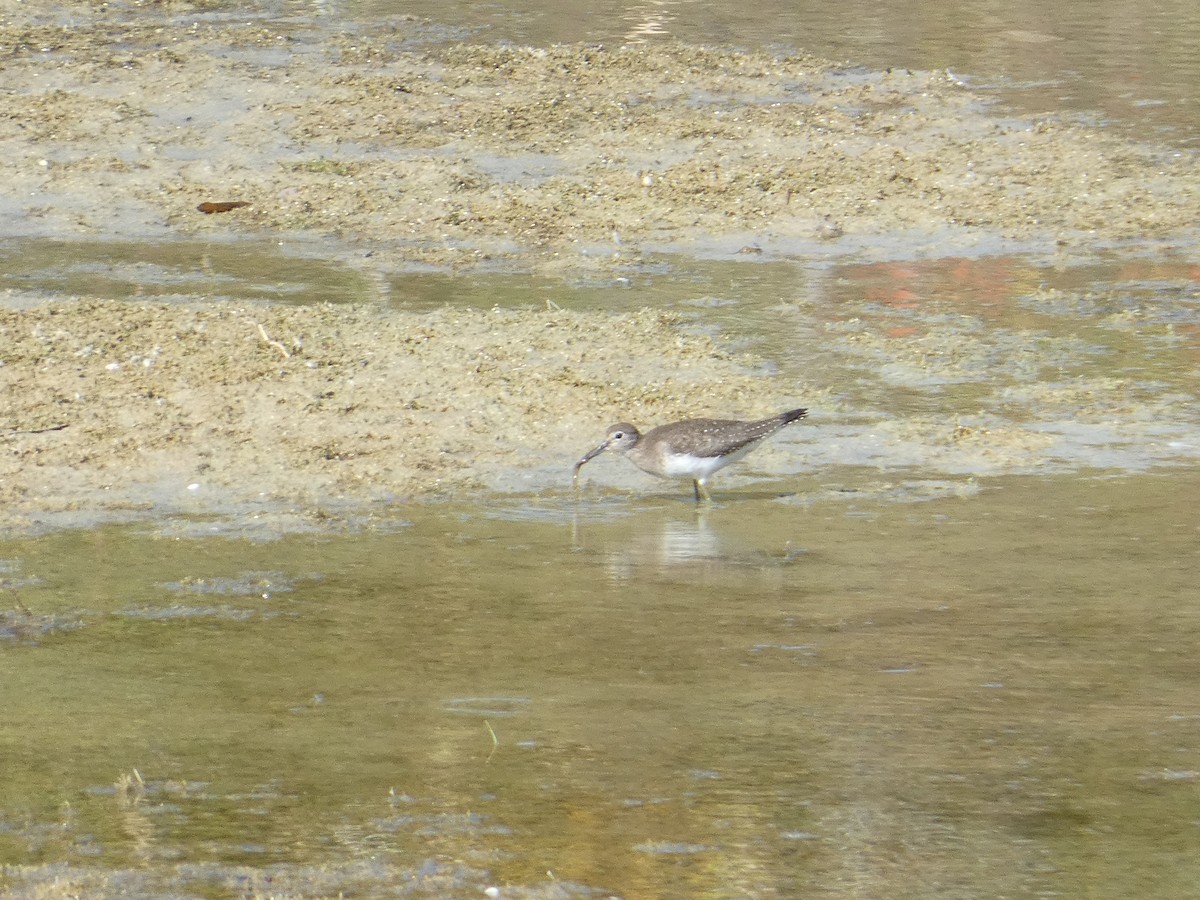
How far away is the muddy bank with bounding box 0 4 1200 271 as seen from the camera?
13422 millimetres

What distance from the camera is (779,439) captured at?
30.9ft

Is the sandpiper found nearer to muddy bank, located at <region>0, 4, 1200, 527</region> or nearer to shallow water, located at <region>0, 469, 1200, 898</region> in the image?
shallow water, located at <region>0, 469, 1200, 898</region>

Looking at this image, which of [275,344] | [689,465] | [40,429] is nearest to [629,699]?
[689,465]

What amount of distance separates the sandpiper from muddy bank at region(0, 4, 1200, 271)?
12.5 feet

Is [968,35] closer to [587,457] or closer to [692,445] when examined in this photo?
[587,457]

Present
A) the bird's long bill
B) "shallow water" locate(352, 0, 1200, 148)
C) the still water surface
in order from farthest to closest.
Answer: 1. "shallow water" locate(352, 0, 1200, 148)
2. the bird's long bill
3. the still water surface

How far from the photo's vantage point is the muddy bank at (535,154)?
1342cm

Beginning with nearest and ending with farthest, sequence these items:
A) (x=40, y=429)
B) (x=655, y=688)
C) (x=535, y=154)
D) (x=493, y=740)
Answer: (x=493, y=740) → (x=655, y=688) → (x=40, y=429) → (x=535, y=154)

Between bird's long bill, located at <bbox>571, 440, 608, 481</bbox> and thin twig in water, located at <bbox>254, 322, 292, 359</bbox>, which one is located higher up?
thin twig in water, located at <bbox>254, 322, 292, 359</bbox>

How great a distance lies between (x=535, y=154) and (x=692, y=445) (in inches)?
268

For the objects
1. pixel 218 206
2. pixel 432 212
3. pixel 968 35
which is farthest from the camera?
pixel 968 35

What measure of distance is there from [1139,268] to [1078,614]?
6024 millimetres

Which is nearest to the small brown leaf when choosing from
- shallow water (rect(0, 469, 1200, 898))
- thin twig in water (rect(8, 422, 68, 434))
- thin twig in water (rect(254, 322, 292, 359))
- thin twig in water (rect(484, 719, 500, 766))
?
thin twig in water (rect(254, 322, 292, 359))

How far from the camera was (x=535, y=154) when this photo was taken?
48.9 feet
